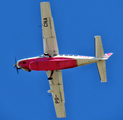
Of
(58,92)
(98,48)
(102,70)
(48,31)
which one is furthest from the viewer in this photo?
(58,92)

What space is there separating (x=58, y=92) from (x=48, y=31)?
6.64m

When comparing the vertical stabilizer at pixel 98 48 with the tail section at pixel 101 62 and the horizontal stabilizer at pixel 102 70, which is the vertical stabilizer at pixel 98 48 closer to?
the tail section at pixel 101 62

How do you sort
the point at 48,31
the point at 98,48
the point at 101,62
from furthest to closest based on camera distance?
the point at 101,62 → the point at 48,31 → the point at 98,48

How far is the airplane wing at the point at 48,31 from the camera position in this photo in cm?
2473

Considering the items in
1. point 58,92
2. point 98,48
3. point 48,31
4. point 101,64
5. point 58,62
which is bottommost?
point 58,92

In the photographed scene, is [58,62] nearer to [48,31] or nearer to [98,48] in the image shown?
[48,31]

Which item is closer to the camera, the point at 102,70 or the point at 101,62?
the point at 102,70

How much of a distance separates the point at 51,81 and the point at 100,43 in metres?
6.62

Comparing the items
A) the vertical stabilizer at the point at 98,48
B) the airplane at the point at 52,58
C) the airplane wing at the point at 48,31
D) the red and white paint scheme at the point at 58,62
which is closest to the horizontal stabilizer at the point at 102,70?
the airplane at the point at 52,58

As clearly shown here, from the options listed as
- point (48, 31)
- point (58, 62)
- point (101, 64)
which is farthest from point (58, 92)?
point (48, 31)

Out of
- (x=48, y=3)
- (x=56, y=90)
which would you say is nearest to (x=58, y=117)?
(x=56, y=90)

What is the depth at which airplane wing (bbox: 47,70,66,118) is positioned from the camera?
2766 cm

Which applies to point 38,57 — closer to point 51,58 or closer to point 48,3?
point 51,58

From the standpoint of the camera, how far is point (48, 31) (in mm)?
25312
